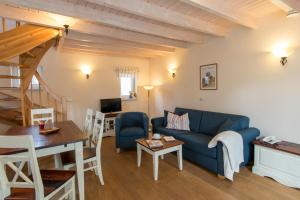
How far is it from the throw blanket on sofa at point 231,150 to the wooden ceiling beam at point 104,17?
1931 millimetres

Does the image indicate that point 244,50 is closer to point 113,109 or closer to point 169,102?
point 169,102

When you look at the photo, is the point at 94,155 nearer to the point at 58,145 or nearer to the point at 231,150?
the point at 58,145

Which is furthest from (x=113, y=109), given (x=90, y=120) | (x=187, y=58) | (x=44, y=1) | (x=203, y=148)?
(x=44, y=1)

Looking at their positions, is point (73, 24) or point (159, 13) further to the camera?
point (73, 24)

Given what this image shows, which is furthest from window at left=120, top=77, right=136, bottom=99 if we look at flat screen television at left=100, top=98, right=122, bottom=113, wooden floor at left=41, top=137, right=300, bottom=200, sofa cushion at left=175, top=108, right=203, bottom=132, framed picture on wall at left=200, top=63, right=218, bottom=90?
wooden floor at left=41, top=137, right=300, bottom=200

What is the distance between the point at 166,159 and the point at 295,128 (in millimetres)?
2138

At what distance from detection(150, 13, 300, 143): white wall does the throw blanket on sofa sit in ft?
2.53

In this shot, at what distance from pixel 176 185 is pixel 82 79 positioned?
378 cm

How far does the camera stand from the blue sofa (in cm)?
269

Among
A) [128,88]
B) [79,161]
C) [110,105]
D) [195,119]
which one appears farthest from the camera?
[128,88]

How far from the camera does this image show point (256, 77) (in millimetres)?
3047

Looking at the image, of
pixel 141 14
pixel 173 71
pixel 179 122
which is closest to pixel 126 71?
pixel 173 71

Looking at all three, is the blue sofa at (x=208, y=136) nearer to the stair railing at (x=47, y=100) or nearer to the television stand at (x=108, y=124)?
the television stand at (x=108, y=124)

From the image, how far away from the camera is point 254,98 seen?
3100 mm
